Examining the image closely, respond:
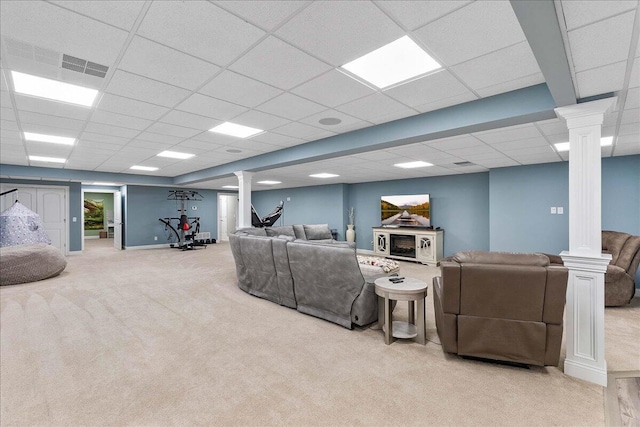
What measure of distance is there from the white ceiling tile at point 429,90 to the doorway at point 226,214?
10.7m

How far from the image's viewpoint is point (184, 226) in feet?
33.2

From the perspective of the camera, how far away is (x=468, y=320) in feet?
8.11

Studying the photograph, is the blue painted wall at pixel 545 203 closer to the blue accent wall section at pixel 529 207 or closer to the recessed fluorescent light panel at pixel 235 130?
the blue accent wall section at pixel 529 207

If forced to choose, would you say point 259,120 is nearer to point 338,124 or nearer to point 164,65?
point 338,124

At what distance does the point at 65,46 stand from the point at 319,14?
70.0 inches

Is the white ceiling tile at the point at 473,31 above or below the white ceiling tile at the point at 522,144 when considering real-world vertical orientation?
above

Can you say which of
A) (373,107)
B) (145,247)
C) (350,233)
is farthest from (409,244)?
(145,247)

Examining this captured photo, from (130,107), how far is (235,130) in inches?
50.5

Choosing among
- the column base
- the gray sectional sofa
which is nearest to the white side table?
the gray sectional sofa

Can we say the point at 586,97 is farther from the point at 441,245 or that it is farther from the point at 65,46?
the point at 441,245

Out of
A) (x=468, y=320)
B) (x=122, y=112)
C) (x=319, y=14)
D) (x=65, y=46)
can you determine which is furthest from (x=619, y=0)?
(x=122, y=112)

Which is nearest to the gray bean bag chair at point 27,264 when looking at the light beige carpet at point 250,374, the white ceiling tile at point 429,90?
the light beige carpet at point 250,374

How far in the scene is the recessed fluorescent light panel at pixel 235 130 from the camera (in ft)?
12.8

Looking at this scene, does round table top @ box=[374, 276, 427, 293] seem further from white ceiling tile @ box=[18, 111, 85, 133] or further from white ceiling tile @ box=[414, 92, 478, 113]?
white ceiling tile @ box=[18, 111, 85, 133]
